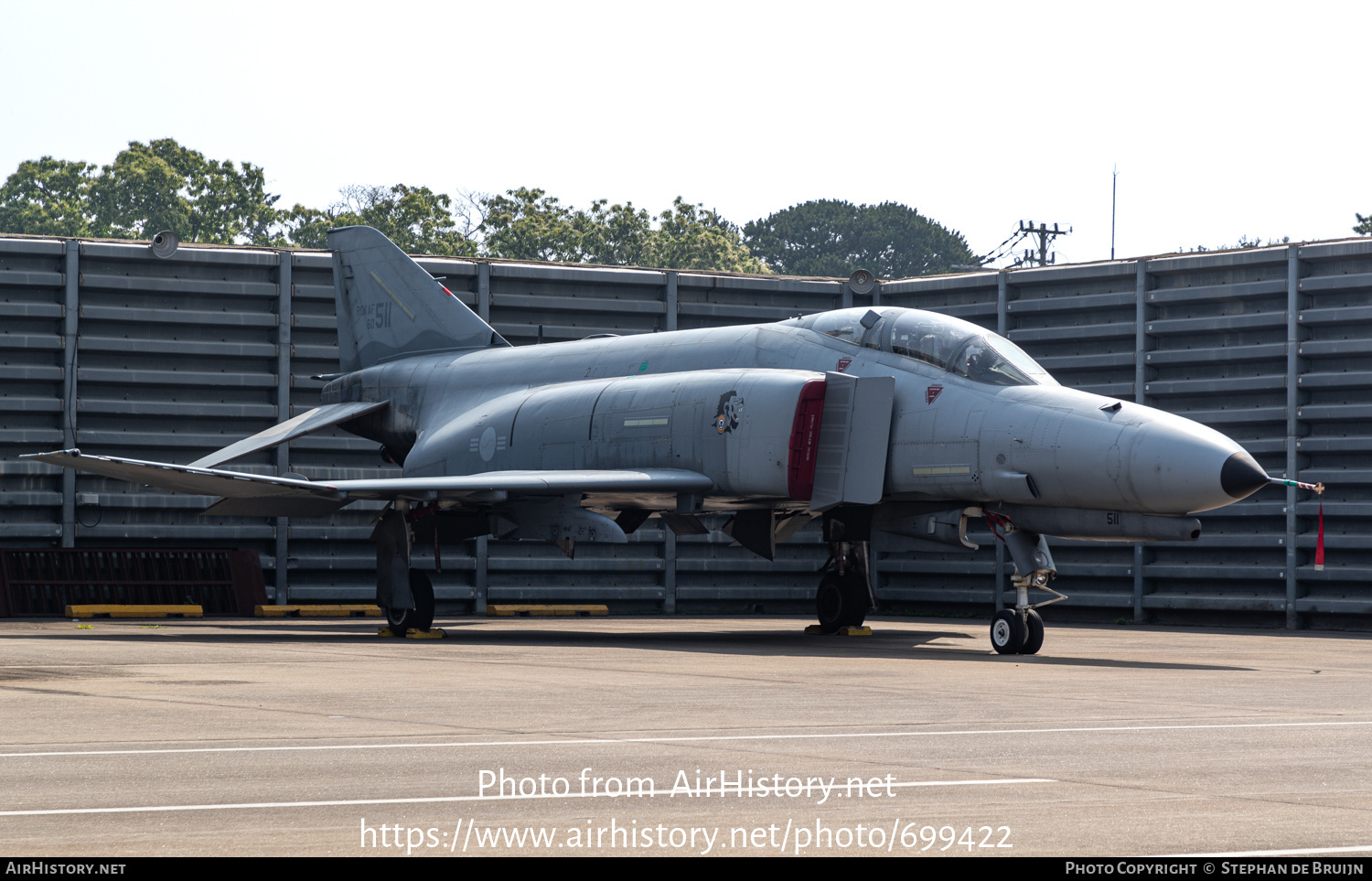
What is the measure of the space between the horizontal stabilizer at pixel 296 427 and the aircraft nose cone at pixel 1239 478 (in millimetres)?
11475

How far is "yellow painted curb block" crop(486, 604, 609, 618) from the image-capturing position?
22203 mm

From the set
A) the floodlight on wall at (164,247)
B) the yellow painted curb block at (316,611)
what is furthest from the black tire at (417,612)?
the floodlight on wall at (164,247)

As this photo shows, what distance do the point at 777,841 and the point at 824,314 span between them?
38.9ft

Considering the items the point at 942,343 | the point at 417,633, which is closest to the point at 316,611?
the point at 417,633

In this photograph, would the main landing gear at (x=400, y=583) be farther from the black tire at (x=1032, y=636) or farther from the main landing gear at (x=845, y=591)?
the black tire at (x=1032, y=636)

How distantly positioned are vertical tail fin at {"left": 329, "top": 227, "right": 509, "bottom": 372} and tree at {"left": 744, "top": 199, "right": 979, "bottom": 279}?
266 ft

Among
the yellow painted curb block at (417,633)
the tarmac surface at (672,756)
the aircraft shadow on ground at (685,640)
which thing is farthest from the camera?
the yellow painted curb block at (417,633)

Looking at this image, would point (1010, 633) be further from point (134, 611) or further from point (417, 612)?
point (134, 611)

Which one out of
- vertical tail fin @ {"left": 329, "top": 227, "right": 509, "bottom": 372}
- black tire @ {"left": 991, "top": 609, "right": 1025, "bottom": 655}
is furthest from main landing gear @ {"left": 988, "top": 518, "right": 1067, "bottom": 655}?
vertical tail fin @ {"left": 329, "top": 227, "right": 509, "bottom": 372}

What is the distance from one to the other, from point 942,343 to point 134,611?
11532 millimetres

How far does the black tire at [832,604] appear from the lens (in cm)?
1723

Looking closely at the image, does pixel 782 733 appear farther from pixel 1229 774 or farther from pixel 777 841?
pixel 777 841

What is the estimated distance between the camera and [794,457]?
14.8 meters

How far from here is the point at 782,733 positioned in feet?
23.3
